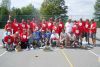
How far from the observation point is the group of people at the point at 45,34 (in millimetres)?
22289

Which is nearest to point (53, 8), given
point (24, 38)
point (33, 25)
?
point (33, 25)

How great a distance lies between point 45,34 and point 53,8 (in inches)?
2030

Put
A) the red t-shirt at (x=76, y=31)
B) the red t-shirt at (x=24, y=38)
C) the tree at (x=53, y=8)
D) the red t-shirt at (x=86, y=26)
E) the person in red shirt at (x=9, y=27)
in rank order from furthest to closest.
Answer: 1. the tree at (x=53, y=8)
2. the red t-shirt at (x=86, y=26)
3. the red t-shirt at (x=76, y=31)
4. the person in red shirt at (x=9, y=27)
5. the red t-shirt at (x=24, y=38)

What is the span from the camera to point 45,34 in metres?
24.2

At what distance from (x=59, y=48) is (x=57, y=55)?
3825mm

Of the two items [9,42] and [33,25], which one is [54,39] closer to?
[33,25]

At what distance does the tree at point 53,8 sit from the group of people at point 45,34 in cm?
4482

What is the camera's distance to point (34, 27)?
2489 cm

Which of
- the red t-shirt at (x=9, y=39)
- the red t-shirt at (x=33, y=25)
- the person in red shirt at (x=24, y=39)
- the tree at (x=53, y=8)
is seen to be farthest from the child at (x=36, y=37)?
the tree at (x=53, y=8)

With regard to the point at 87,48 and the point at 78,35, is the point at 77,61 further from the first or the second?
the point at 78,35

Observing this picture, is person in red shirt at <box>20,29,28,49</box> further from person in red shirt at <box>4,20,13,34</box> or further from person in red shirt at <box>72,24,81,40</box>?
person in red shirt at <box>72,24,81,40</box>

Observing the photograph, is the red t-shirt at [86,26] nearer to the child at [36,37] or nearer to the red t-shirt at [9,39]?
the child at [36,37]

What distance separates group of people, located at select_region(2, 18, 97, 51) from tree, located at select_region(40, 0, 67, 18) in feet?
147

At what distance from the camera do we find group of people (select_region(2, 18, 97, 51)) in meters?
22.3
